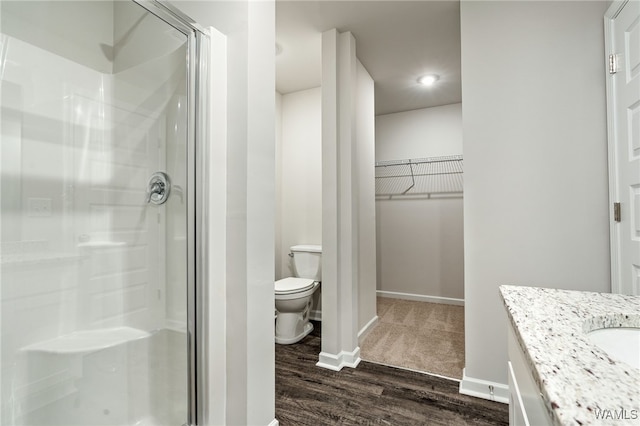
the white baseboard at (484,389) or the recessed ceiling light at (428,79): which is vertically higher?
the recessed ceiling light at (428,79)

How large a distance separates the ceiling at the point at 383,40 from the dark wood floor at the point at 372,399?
8.19ft

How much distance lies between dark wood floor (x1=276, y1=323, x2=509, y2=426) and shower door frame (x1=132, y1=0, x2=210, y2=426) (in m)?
0.61

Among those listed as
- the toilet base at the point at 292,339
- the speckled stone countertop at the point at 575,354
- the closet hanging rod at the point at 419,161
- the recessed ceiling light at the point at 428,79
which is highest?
the recessed ceiling light at the point at 428,79

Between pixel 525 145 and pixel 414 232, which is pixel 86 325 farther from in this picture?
pixel 414 232

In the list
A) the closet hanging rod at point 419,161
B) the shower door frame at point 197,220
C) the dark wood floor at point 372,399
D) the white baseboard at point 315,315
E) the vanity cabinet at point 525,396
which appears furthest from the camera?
the closet hanging rod at point 419,161

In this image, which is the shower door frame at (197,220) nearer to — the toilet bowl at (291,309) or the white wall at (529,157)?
the toilet bowl at (291,309)

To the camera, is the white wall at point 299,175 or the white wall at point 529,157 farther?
the white wall at point 299,175

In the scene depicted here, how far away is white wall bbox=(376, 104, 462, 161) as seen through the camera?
368 centimetres

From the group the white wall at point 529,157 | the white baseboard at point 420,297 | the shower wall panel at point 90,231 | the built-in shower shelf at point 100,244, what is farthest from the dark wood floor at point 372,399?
the white baseboard at point 420,297

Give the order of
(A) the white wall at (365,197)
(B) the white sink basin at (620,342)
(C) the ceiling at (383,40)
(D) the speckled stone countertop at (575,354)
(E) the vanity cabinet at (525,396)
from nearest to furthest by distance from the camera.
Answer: (D) the speckled stone countertop at (575,354), (E) the vanity cabinet at (525,396), (B) the white sink basin at (620,342), (C) the ceiling at (383,40), (A) the white wall at (365,197)

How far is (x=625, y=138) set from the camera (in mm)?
1430

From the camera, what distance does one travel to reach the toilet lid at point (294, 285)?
2479mm

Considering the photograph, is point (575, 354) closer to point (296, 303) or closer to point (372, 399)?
point (372, 399)

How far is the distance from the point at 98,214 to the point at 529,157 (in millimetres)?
2456
